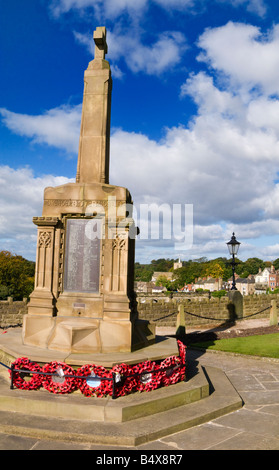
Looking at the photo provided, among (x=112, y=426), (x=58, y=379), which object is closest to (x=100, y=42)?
(x=58, y=379)

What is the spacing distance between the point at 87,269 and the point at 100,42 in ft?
19.2

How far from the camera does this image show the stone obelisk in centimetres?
710

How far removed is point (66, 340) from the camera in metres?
6.82

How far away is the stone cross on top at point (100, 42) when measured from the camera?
8703 millimetres

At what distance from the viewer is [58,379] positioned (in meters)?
5.87

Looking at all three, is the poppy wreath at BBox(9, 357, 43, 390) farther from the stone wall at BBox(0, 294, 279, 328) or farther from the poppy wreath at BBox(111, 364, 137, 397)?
the stone wall at BBox(0, 294, 279, 328)

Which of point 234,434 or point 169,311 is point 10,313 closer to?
point 169,311

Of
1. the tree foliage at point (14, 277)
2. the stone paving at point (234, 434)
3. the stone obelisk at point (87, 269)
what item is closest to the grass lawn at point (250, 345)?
the stone paving at point (234, 434)

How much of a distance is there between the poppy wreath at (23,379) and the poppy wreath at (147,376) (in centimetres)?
170

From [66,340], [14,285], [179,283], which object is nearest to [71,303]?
[66,340]

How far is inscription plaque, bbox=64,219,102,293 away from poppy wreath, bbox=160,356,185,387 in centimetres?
219

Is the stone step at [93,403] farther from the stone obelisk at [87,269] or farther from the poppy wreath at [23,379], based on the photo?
the stone obelisk at [87,269]

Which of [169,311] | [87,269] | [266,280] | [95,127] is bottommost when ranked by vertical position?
[169,311]
